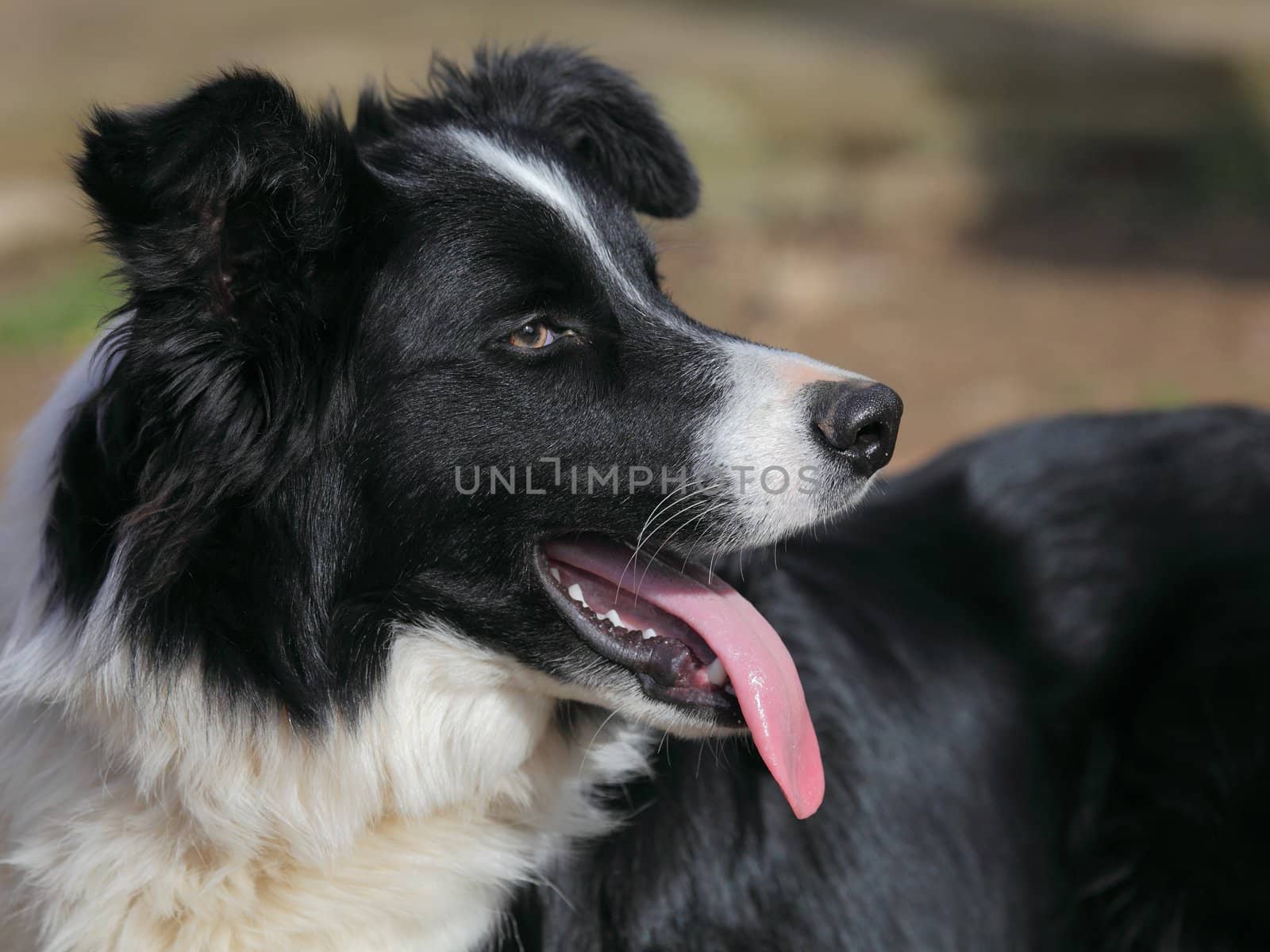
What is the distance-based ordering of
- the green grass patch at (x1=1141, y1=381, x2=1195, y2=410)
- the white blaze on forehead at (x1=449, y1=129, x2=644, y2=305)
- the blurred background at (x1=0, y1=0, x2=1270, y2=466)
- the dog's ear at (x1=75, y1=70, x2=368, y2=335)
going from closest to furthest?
the dog's ear at (x1=75, y1=70, x2=368, y2=335), the white blaze on forehead at (x1=449, y1=129, x2=644, y2=305), the green grass patch at (x1=1141, y1=381, x2=1195, y2=410), the blurred background at (x1=0, y1=0, x2=1270, y2=466)

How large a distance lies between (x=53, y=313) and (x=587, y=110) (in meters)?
4.82

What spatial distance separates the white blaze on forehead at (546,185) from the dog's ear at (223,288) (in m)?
0.31

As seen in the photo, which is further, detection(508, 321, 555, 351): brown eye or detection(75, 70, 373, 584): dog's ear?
detection(508, 321, 555, 351): brown eye

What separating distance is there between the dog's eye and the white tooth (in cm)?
67

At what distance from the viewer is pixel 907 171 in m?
8.87

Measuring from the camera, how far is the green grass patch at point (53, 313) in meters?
6.68

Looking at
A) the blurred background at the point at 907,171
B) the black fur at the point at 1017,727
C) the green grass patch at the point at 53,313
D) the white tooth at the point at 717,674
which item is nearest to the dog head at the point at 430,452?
the white tooth at the point at 717,674

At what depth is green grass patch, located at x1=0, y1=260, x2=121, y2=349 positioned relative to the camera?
6.68m

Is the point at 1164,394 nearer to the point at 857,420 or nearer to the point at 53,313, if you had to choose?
the point at 857,420

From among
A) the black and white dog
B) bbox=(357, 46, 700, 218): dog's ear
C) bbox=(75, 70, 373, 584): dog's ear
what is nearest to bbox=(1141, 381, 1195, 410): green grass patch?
bbox=(357, 46, 700, 218): dog's ear

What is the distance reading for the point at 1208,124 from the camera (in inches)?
347

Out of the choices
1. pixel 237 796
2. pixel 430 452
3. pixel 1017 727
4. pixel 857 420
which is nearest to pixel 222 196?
pixel 430 452

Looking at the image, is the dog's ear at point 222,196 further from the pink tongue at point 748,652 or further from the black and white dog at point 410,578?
the pink tongue at point 748,652

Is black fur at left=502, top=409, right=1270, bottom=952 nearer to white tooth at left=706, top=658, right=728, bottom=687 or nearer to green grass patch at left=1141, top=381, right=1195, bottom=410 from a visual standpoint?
white tooth at left=706, top=658, right=728, bottom=687
